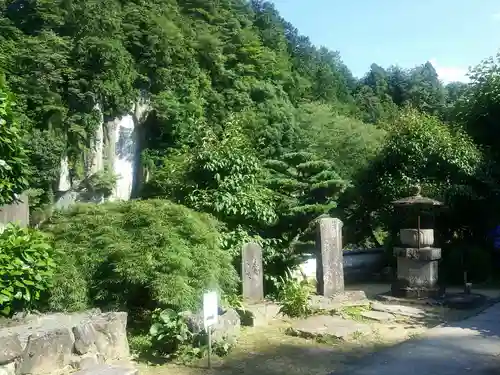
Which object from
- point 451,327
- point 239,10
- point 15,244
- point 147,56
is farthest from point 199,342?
point 239,10

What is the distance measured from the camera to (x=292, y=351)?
24.3 feet

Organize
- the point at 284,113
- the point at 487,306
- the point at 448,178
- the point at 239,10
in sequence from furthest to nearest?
the point at 239,10
the point at 284,113
the point at 448,178
the point at 487,306

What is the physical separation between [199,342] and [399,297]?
6.10 m

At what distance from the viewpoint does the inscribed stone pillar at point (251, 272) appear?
974 cm

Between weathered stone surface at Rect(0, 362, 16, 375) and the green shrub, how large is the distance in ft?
7.13

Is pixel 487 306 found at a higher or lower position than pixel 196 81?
lower

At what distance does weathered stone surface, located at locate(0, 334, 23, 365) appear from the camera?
4988mm

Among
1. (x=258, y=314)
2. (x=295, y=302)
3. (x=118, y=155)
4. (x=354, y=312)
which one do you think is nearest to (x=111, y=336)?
(x=258, y=314)

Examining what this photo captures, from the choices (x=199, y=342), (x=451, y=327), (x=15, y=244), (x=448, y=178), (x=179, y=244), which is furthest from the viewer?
(x=448, y=178)

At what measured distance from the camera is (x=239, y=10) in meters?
25.9

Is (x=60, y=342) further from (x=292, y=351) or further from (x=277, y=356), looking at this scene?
(x=292, y=351)

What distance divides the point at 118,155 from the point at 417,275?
43.9 feet

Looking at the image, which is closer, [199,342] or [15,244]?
[15,244]

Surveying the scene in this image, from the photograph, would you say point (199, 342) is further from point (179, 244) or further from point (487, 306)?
point (487, 306)
